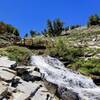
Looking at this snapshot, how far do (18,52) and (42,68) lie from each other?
5.30m

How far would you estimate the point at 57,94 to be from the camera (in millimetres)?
27359

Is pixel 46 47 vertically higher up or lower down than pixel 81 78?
higher up

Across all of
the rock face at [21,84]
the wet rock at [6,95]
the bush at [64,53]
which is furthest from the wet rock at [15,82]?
the bush at [64,53]

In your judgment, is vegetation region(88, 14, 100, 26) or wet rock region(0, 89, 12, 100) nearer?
wet rock region(0, 89, 12, 100)

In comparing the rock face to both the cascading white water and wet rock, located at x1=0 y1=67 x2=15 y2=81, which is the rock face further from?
the cascading white water

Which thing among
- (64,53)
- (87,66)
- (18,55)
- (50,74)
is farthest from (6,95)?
(64,53)

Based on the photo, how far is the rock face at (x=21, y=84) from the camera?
21.4 m

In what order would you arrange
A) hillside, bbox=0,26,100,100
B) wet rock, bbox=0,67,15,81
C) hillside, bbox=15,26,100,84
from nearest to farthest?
1. wet rock, bbox=0,67,15,81
2. hillside, bbox=0,26,100,100
3. hillside, bbox=15,26,100,84

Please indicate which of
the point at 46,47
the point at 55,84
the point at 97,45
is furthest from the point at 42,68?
the point at 97,45

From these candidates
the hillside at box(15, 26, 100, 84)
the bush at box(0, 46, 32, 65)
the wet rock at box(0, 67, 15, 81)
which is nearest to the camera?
the wet rock at box(0, 67, 15, 81)

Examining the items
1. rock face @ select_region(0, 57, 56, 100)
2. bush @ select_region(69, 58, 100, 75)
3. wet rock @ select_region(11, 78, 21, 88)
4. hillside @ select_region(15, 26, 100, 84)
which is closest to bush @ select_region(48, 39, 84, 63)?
hillside @ select_region(15, 26, 100, 84)

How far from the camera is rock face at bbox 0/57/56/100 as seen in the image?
2135 cm

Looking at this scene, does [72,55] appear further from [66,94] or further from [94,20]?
[94,20]

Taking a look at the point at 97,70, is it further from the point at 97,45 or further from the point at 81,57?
the point at 97,45
